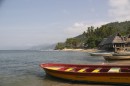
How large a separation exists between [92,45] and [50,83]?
77.0 meters

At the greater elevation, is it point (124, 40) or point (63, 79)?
point (124, 40)

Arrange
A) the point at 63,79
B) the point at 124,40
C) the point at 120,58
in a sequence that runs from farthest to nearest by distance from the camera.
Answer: the point at 124,40 < the point at 120,58 < the point at 63,79

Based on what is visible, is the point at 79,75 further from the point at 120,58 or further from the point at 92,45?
the point at 92,45

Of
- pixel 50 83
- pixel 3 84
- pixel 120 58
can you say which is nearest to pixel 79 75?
pixel 50 83

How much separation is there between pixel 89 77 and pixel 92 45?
256 ft

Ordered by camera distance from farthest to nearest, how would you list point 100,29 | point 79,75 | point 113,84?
point 100,29 → point 79,75 → point 113,84

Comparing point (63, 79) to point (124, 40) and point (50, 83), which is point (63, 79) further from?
point (124, 40)

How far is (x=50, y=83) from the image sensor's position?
17156 millimetres

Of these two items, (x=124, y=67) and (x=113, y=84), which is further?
(x=124, y=67)

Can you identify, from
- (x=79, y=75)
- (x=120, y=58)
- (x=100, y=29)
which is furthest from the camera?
(x=100, y=29)

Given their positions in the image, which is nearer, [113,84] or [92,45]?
[113,84]

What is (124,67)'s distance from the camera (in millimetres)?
17484

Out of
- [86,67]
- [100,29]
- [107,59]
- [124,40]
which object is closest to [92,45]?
[100,29]

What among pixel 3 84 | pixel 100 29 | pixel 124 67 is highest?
pixel 100 29
